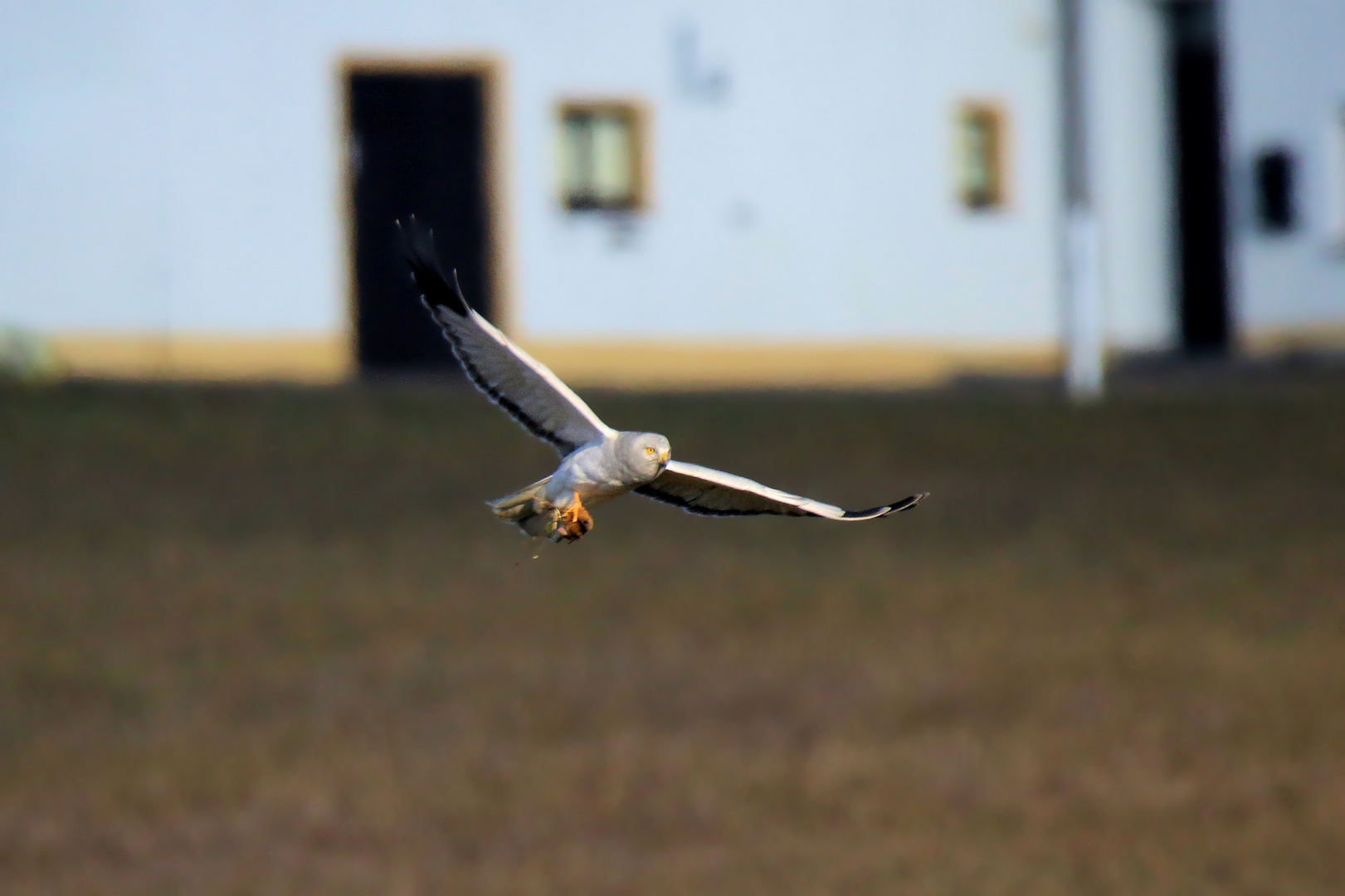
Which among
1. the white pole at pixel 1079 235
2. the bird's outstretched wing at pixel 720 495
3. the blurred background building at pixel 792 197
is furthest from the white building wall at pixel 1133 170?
the bird's outstretched wing at pixel 720 495

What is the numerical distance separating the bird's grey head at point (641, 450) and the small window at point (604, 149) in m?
48.4

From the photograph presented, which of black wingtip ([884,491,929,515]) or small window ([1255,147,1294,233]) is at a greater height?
small window ([1255,147,1294,233])

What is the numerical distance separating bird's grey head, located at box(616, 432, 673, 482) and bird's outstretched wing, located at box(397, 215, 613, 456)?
43 mm

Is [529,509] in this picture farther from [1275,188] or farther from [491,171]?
[1275,188]

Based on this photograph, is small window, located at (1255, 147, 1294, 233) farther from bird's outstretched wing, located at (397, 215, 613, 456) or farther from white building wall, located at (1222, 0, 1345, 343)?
bird's outstretched wing, located at (397, 215, 613, 456)

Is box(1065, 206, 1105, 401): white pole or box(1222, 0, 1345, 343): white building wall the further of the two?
box(1222, 0, 1345, 343): white building wall

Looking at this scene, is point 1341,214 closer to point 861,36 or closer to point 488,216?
point 861,36


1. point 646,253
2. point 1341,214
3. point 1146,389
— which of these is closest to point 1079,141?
point 646,253

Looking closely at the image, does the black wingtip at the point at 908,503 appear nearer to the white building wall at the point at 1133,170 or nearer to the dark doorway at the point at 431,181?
the dark doorway at the point at 431,181

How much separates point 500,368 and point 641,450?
244 mm

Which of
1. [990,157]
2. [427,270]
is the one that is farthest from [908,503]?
[990,157]

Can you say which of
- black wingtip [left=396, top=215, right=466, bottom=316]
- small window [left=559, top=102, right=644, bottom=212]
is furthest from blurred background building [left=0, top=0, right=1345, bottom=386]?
black wingtip [left=396, top=215, right=466, bottom=316]

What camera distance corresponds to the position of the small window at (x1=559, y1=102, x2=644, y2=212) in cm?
5103

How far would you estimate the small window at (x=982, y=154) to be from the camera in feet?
190
